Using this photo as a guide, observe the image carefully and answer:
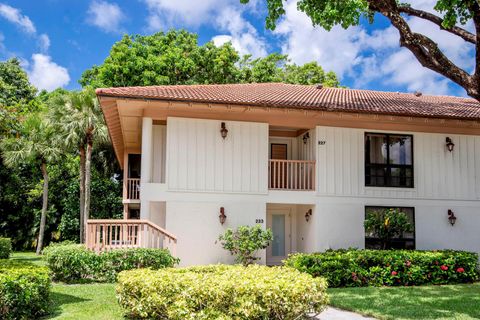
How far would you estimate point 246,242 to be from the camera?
14.7 meters

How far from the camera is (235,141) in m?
15.8

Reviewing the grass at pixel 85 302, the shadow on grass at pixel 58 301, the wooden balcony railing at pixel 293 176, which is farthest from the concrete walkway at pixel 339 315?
the wooden balcony railing at pixel 293 176

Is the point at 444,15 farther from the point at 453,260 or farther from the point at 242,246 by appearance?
the point at 242,246

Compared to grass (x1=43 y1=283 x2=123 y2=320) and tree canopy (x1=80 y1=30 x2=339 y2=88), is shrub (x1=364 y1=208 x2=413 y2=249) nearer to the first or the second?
grass (x1=43 y1=283 x2=123 y2=320)

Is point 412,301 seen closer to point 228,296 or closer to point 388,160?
point 228,296

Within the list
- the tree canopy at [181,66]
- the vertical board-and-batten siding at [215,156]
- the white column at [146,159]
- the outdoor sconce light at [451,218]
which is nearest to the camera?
the white column at [146,159]

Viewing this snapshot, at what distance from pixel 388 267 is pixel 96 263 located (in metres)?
7.44

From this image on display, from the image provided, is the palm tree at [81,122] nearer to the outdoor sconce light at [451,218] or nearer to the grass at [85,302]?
the grass at [85,302]

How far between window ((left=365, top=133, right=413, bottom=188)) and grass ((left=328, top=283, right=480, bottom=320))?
459 centimetres

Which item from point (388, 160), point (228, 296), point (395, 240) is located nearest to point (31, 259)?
point (395, 240)

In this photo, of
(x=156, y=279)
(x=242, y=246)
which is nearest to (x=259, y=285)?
(x=156, y=279)

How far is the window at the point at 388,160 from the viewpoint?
54.7ft

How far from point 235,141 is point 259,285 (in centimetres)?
926

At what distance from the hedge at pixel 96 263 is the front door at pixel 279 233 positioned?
5786mm
